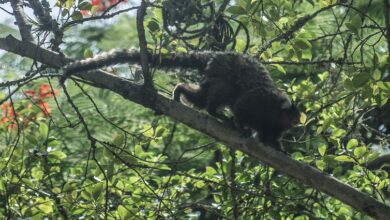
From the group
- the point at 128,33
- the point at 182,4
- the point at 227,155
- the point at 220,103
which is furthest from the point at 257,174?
the point at 128,33

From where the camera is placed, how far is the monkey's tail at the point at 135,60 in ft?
16.3

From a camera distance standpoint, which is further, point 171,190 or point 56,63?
point 171,190

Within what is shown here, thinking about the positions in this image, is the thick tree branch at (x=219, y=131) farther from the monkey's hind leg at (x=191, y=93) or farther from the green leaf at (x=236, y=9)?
the monkey's hind leg at (x=191, y=93)

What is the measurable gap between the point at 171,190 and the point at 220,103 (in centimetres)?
97

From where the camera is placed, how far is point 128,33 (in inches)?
362

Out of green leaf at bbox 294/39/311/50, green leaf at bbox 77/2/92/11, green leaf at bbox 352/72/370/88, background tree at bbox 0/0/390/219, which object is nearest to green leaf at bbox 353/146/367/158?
background tree at bbox 0/0/390/219

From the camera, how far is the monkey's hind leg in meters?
6.30

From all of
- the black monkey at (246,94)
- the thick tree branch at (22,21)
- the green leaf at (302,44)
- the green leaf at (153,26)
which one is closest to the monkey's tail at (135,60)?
the black monkey at (246,94)

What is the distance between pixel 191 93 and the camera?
20.7ft

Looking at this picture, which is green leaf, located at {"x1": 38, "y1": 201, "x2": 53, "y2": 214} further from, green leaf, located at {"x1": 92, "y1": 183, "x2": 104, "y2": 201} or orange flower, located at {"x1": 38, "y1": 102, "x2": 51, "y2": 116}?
orange flower, located at {"x1": 38, "y1": 102, "x2": 51, "y2": 116}

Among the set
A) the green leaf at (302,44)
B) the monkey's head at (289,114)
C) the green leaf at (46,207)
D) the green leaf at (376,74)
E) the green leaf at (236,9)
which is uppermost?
the green leaf at (236,9)

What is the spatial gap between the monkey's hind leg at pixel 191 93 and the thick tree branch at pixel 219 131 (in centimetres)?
150

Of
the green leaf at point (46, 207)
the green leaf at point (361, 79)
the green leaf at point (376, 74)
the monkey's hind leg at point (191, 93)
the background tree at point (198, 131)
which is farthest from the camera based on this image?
the monkey's hind leg at point (191, 93)

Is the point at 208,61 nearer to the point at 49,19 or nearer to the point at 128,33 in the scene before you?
the point at 49,19
